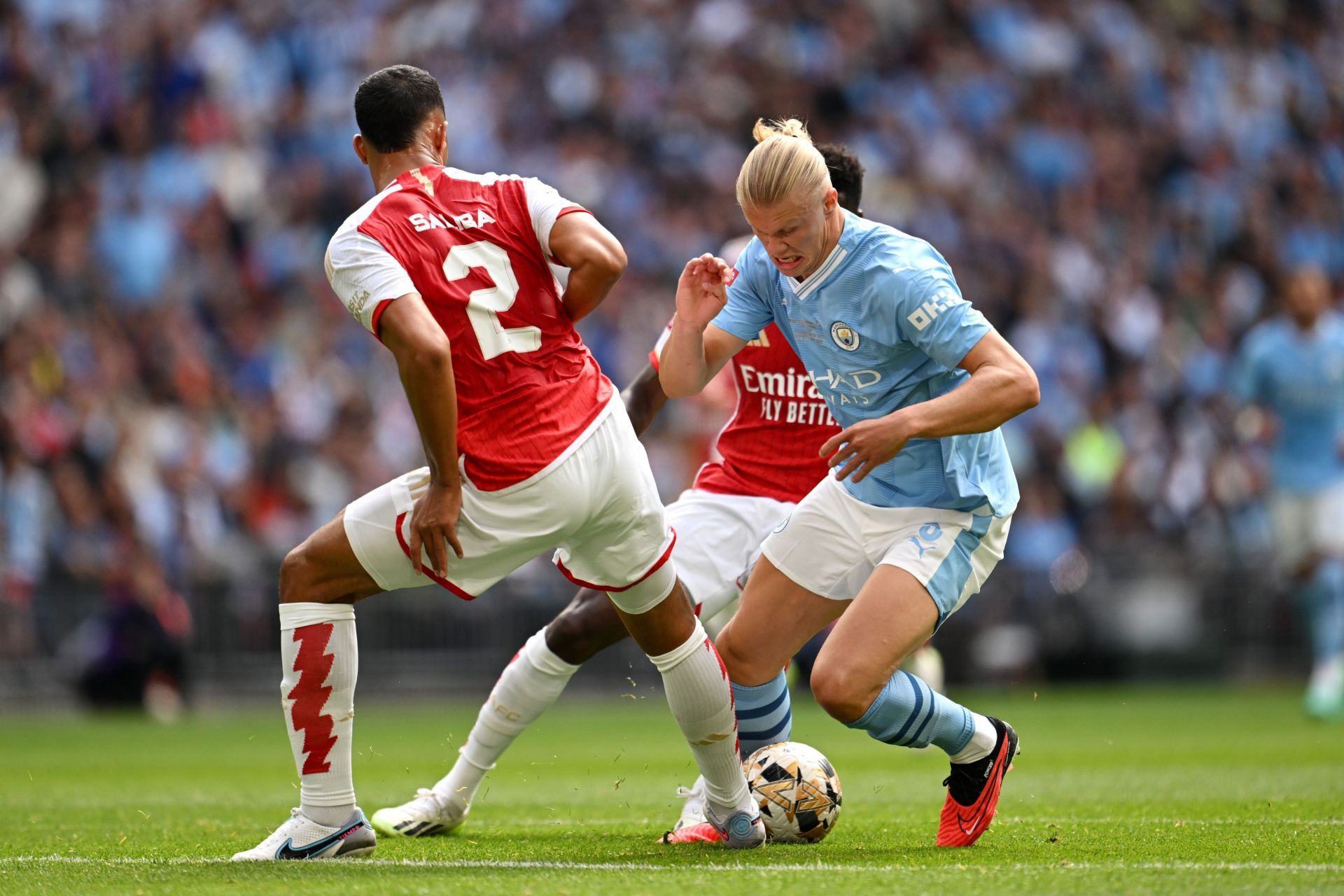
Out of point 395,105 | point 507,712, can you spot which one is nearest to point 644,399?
point 507,712

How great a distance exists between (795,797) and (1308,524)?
297 inches

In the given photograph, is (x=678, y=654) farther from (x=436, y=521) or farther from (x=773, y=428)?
(x=773, y=428)

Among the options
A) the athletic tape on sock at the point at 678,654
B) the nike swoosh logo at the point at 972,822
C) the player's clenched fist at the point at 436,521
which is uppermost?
the player's clenched fist at the point at 436,521

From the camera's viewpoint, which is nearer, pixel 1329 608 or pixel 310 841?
pixel 310 841

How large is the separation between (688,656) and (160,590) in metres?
9.83

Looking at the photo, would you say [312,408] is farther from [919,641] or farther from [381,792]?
[919,641]

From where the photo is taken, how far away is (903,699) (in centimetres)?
558

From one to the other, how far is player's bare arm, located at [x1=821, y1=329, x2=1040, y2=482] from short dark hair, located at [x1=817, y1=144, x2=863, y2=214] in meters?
1.74

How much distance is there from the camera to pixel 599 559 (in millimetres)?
5367

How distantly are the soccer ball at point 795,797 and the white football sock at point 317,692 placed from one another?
1535 millimetres

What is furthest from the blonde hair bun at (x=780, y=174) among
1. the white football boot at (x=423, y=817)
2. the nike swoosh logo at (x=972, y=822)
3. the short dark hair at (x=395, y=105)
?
the white football boot at (x=423, y=817)

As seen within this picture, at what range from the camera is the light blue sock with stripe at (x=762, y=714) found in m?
6.24

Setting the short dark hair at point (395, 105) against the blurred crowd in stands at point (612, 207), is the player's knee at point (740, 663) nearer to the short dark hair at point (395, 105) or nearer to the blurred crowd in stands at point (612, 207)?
the short dark hair at point (395, 105)

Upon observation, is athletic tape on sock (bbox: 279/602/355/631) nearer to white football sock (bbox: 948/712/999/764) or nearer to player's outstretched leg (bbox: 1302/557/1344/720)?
white football sock (bbox: 948/712/999/764)
